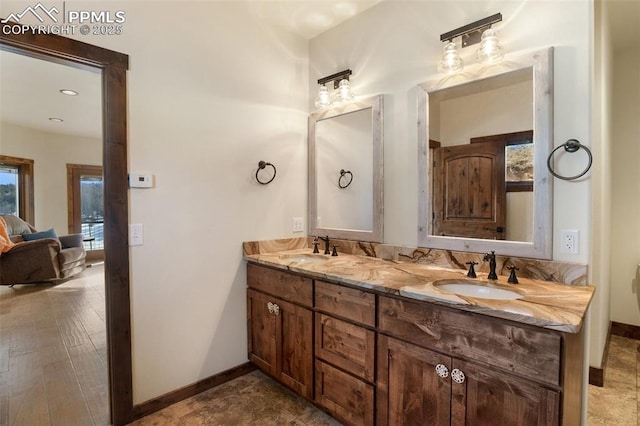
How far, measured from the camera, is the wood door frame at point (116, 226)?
1.74 meters

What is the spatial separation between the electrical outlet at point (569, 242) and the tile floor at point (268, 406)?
1205 mm

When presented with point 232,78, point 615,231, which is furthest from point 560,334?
point 615,231

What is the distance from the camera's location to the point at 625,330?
9.95ft

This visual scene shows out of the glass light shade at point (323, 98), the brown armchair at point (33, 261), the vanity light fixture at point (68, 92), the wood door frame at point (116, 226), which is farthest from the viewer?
the brown armchair at point (33, 261)

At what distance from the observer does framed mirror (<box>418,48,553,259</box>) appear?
1569 millimetres

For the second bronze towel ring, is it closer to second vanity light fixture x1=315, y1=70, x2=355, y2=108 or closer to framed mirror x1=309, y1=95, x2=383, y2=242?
framed mirror x1=309, y1=95, x2=383, y2=242

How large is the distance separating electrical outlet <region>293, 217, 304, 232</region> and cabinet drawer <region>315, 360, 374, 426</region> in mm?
1164

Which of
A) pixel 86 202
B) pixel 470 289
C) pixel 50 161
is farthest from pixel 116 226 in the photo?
pixel 86 202

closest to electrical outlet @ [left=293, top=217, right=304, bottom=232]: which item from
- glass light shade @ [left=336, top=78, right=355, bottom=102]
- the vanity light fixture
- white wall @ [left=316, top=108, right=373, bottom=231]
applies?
white wall @ [left=316, top=108, right=373, bottom=231]

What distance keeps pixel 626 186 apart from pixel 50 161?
9.25 m

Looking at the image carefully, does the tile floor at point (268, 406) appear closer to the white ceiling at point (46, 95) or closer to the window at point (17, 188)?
the white ceiling at point (46, 95)

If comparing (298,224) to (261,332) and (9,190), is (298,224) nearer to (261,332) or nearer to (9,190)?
(261,332)

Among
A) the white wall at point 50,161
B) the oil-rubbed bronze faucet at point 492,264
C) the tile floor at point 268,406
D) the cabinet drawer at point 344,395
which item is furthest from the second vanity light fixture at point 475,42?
the white wall at point 50,161

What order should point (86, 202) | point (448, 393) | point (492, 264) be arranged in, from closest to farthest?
point (448, 393), point (492, 264), point (86, 202)
